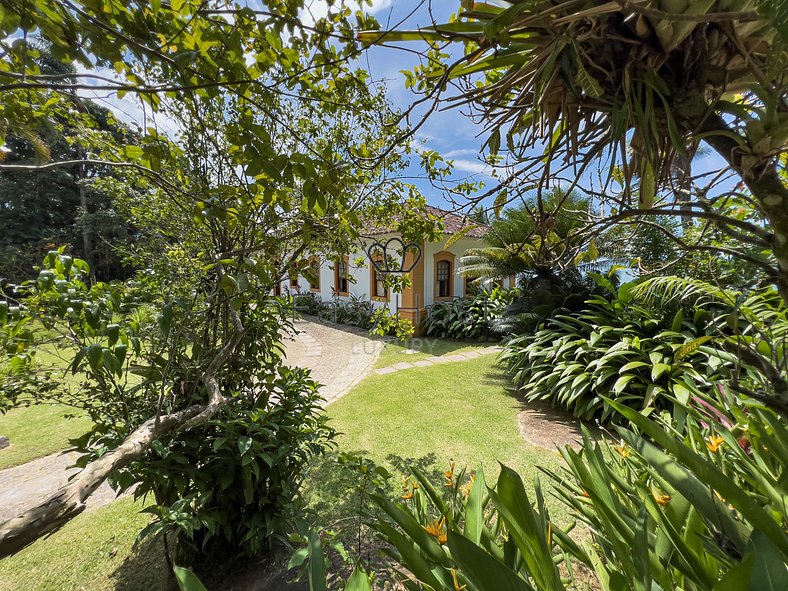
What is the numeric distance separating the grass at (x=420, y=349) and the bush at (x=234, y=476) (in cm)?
497

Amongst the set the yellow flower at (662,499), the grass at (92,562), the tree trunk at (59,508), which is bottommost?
the grass at (92,562)

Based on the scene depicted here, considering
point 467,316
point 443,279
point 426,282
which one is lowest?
point 467,316

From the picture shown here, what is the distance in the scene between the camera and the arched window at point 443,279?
11428 mm

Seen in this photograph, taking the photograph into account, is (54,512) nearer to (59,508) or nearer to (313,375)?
(59,508)

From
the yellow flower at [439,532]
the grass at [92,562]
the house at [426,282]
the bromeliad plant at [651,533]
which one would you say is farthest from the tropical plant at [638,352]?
the house at [426,282]

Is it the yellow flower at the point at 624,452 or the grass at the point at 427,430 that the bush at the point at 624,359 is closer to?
the grass at the point at 427,430

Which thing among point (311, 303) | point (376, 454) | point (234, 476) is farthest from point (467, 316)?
point (234, 476)

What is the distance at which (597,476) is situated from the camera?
115 cm

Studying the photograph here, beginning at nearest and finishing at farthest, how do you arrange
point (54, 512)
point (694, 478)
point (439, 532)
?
point (54, 512) < point (694, 478) < point (439, 532)

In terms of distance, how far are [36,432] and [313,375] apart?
3.74 meters

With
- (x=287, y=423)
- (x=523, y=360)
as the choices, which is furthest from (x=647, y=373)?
(x=287, y=423)

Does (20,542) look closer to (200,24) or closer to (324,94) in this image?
(200,24)

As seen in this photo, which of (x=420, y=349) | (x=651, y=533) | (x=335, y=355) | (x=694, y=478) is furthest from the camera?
(x=420, y=349)

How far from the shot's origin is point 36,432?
154 inches
